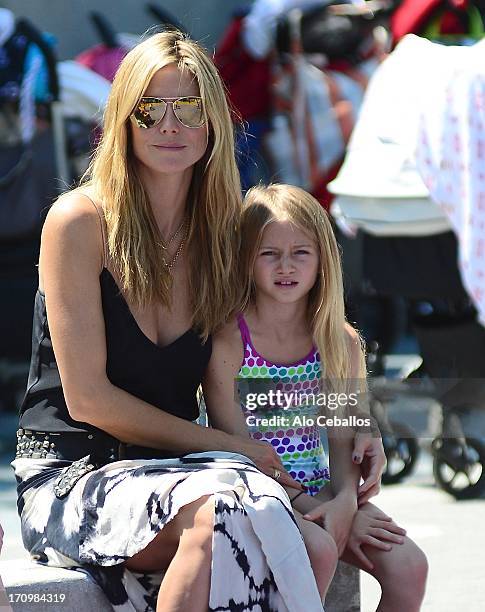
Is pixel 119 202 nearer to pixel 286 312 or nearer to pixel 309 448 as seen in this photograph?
pixel 286 312

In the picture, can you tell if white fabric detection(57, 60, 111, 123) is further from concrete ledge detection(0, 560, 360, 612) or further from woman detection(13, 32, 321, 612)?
concrete ledge detection(0, 560, 360, 612)

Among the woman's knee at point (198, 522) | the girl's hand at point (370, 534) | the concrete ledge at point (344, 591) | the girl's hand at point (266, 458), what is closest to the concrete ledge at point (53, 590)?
the woman's knee at point (198, 522)

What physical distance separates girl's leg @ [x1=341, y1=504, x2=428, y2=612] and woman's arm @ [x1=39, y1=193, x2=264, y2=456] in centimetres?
34

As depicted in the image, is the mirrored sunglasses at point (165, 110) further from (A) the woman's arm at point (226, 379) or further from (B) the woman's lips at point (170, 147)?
(A) the woman's arm at point (226, 379)

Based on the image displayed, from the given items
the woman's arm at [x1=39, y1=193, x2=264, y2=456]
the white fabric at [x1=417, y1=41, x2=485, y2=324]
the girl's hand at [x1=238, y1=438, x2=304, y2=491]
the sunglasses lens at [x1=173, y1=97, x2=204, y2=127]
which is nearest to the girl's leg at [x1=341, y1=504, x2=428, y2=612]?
the girl's hand at [x1=238, y1=438, x2=304, y2=491]

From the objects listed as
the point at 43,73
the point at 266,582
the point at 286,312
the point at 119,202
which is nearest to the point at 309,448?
the point at 286,312

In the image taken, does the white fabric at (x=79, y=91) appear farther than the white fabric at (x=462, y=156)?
Yes

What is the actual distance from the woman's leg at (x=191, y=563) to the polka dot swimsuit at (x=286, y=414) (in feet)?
1.40

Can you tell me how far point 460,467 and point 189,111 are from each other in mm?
2498

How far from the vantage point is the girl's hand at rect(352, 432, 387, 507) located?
2.65m

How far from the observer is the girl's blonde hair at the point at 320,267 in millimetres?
2715

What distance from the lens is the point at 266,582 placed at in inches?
90.0

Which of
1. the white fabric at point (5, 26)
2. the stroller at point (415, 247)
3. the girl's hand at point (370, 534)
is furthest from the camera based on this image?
the white fabric at point (5, 26)

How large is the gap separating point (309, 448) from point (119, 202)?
0.63 meters
